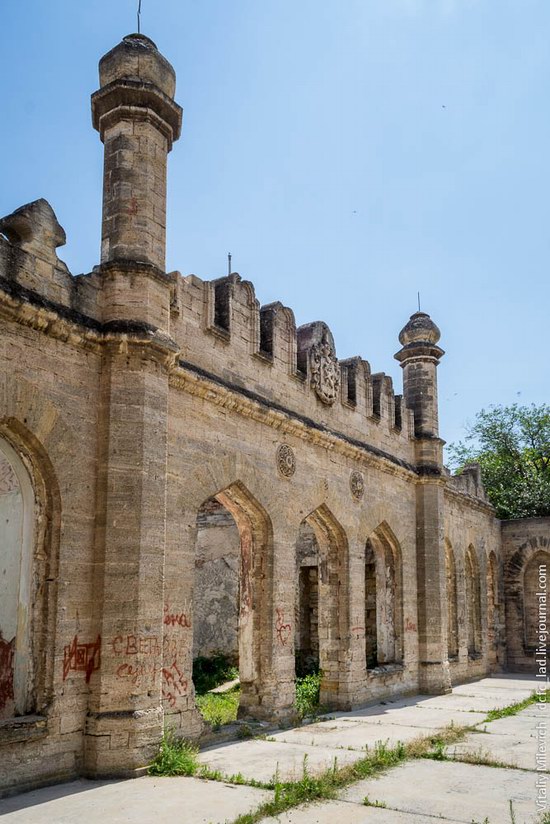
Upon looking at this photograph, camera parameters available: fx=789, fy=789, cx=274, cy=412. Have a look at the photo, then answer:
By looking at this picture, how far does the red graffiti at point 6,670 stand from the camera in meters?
7.62

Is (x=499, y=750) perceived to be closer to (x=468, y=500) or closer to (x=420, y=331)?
(x=420, y=331)

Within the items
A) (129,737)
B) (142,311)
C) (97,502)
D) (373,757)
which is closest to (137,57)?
(142,311)

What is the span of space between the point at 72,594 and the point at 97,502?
915 millimetres

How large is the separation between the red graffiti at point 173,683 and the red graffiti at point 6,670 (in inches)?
60.4

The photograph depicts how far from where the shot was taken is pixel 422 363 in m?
16.3

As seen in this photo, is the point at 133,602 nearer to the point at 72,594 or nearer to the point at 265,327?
the point at 72,594

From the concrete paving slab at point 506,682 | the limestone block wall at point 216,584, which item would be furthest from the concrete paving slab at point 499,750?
the limestone block wall at point 216,584

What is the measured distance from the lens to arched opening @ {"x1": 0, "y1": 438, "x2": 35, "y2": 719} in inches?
284

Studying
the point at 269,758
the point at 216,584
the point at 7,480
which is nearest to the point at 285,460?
the point at 7,480

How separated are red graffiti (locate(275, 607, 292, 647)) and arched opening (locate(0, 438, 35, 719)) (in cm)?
372

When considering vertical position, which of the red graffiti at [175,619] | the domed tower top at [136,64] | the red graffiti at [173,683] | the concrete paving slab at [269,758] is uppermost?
the domed tower top at [136,64]

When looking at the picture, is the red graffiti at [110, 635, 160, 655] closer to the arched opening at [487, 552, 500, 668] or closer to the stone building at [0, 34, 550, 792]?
the stone building at [0, 34, 550, 792]

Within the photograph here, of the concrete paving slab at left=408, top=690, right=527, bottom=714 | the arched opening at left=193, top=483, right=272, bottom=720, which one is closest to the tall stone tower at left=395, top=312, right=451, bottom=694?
the concrete paving slab at left=408, top=690, right=527, bottom=714

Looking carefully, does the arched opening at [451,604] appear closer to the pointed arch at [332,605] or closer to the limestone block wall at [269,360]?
the limestone block wall at [269,360]
